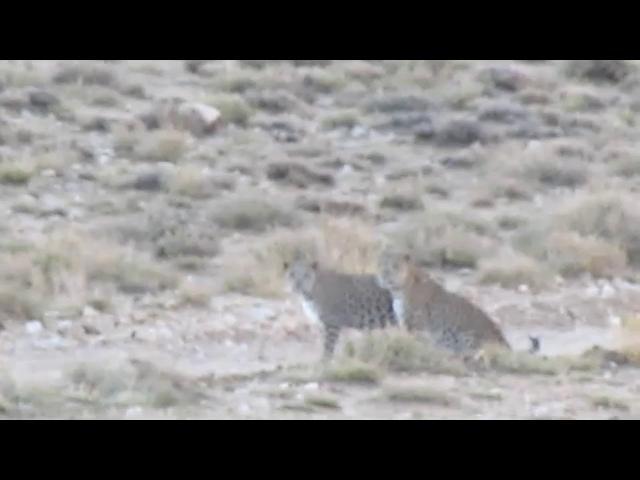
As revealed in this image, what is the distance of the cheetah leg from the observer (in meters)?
13.1

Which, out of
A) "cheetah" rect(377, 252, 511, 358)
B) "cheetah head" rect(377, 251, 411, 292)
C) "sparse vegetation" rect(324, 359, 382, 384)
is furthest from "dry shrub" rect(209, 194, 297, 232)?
"sparse vegetation" rect(324, 359, 382, 384)

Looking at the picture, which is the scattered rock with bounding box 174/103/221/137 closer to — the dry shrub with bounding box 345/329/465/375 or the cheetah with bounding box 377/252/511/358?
the cheetah with bounding box 377/252/511/358

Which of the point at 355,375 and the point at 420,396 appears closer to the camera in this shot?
the point at 420,396

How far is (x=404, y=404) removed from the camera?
11938 mm

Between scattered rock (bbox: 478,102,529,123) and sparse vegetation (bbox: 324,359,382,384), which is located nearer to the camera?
sparse vegetation (bbox: 324,359,382,384)

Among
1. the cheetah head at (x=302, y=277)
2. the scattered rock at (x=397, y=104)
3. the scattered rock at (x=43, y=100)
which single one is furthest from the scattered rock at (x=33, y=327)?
the scattered rock at (x=397, y=104)

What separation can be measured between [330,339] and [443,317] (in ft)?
2.56

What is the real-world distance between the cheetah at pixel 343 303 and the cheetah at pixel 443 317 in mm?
117

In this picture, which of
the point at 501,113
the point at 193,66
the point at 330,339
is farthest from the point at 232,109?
the point at 330,339

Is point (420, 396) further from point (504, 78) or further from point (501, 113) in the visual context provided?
point (504, 78)

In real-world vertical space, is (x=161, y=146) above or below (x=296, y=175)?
above

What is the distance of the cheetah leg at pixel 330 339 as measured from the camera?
13.1 m

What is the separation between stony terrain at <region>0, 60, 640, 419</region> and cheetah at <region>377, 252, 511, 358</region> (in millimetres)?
206

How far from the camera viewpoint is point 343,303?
13312mm
